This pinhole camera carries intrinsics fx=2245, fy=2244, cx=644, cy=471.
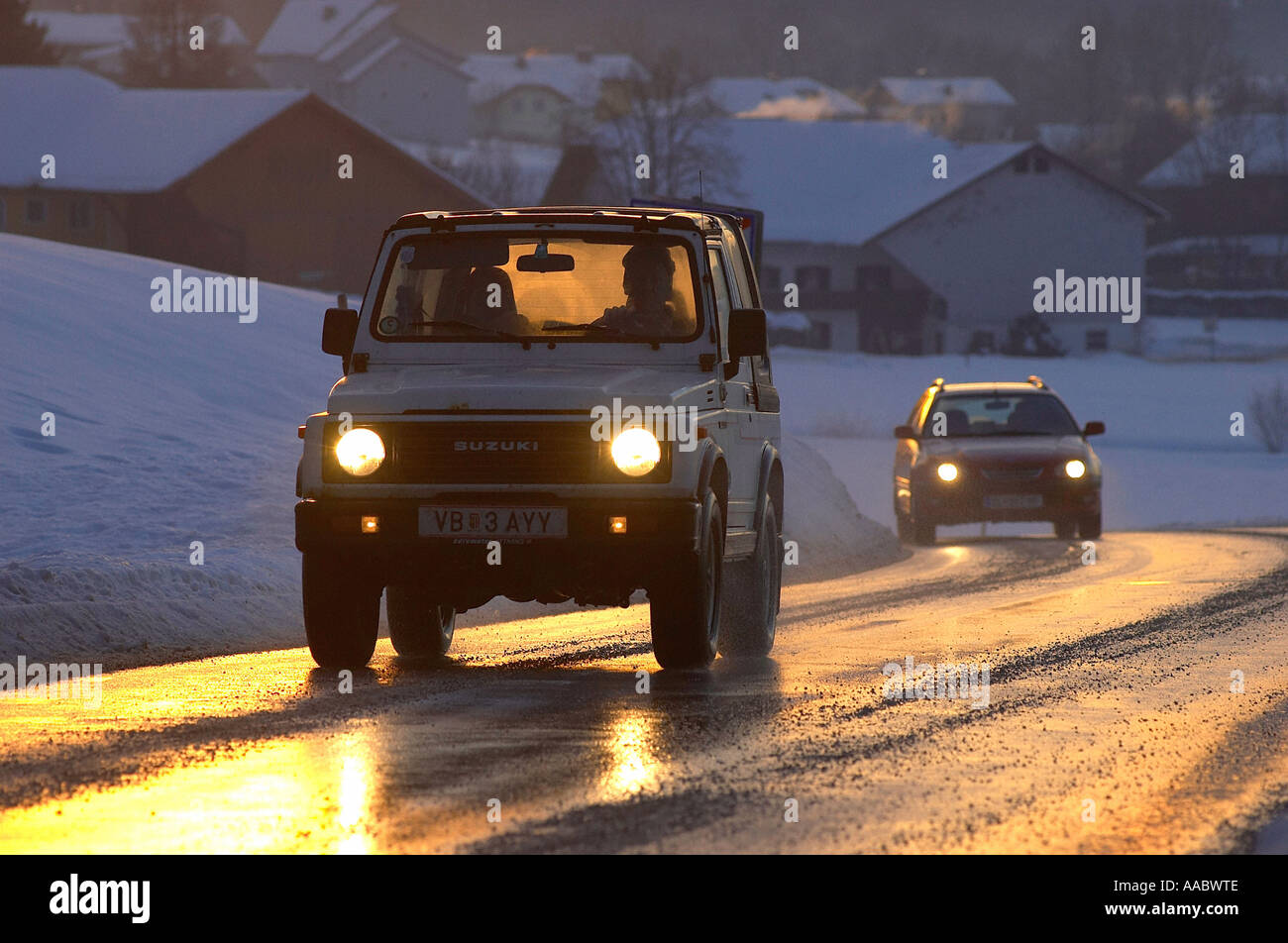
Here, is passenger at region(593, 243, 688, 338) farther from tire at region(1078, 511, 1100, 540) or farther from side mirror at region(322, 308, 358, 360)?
tire at region(1078, 511, 1100, 540)

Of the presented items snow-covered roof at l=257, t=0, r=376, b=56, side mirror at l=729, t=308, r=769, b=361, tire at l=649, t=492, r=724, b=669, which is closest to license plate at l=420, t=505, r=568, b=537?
tire at l=649, t=492, r=724, b=669

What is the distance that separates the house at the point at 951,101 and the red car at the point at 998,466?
168 m

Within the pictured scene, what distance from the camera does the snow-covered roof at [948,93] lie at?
194 meters

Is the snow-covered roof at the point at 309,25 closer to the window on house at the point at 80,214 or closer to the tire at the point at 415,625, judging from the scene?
the window on house at the point at 80,214

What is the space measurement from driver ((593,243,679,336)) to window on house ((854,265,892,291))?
251ft

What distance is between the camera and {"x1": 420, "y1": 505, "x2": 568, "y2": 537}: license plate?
10.4 meters

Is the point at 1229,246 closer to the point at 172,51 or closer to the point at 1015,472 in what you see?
the point at 172,51

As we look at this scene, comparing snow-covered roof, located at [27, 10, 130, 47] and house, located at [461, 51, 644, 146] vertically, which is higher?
snow-covered roof, located at [27, 10, 130, 47]

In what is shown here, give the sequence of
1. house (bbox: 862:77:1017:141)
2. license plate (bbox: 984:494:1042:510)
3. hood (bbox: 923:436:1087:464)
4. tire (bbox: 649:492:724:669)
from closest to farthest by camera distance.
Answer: tire (bbox: 649:492:724:669) < license plate (bbox: 984:494:1042:510) < hood (bbox: 923:436:1087:464) < house (bbox: 862:77:1017:141)

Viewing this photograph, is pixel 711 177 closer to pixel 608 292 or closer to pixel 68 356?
pixel 68 356

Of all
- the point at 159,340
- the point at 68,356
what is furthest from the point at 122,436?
the point at 159,340

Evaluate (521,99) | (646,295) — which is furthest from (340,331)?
(521,99)

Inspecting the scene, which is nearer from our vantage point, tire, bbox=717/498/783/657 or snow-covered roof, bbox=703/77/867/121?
tire, bbox=717/498/783/657

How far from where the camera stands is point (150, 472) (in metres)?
19.8
